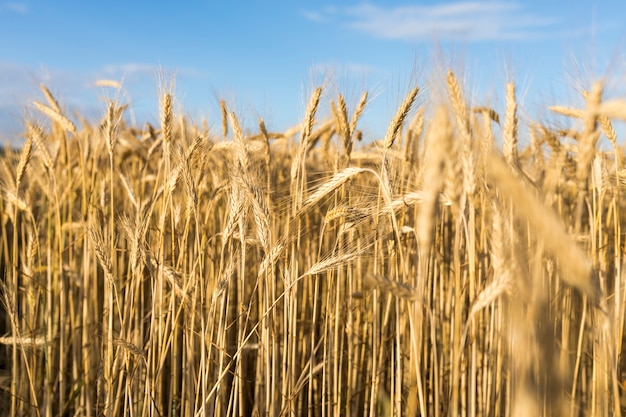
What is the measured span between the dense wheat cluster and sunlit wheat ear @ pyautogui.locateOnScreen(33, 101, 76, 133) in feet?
0.06

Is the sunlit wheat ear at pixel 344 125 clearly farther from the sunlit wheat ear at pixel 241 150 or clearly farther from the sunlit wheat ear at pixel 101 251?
the sunlit wheat ear at pixel 101 251

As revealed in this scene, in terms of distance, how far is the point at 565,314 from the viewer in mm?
2291

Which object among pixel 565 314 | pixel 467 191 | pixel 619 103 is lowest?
pixel 565 314

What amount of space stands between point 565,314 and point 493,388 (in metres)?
0.54

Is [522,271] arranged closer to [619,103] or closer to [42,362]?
[619,103]

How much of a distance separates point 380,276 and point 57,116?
8.21 ft

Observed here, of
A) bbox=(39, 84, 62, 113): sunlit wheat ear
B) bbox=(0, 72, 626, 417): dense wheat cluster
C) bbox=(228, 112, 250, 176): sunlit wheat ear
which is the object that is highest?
bbox=(39, 84, 62, 113): sunlit wheat ear

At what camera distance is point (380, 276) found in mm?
1315

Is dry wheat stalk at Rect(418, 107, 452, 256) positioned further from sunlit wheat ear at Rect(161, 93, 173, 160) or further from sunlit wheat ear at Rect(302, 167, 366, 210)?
sunlit wheat ear at Rect(161, 93, 173, 160)

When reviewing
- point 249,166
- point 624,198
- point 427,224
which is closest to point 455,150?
point 427,224

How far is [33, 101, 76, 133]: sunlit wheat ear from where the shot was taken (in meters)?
2.95

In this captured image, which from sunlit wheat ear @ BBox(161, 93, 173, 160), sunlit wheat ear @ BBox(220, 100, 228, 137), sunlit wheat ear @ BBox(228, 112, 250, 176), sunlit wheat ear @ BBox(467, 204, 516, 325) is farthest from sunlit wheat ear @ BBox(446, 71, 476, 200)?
sunlit wheat ear @ BBox(220, 100, 228, 137)

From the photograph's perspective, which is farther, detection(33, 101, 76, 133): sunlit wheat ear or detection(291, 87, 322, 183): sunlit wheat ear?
detection(33, 101, 76, 133): sunlit wheat ear

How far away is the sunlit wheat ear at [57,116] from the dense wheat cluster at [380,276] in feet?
0.06
